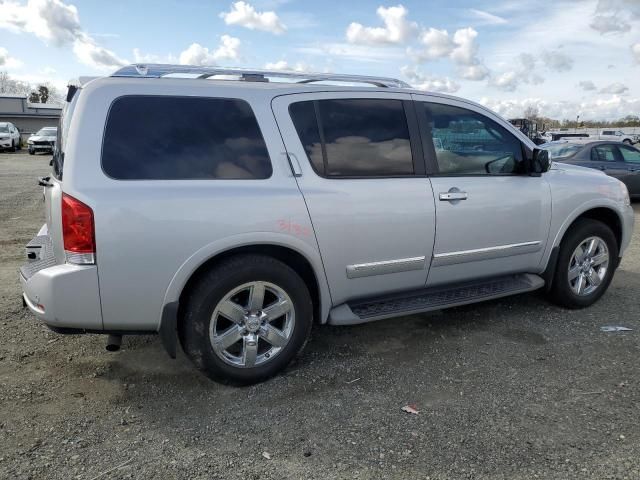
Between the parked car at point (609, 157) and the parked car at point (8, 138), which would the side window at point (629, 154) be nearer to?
the parked car at point (609, 157)

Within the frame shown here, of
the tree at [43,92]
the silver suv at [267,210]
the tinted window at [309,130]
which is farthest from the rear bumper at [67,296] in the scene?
the tree at [43,92]

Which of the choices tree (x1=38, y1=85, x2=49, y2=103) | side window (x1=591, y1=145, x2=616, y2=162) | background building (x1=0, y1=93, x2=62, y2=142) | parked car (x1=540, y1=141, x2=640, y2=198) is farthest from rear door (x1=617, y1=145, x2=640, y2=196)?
tree (x1=38, y1=85, x2=49, y2=103)

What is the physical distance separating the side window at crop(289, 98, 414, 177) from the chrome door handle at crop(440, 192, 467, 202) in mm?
301

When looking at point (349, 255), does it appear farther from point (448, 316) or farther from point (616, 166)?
point (616, 166)

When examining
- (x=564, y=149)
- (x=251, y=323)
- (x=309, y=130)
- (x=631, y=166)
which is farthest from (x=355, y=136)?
(x=631, y=166)

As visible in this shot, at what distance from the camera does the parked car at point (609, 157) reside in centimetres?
1092

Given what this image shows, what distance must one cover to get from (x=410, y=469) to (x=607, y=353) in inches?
84.4

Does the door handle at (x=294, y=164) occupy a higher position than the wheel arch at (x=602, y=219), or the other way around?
the door handle at (x=294, y=164)

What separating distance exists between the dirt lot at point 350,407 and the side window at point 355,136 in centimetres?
137

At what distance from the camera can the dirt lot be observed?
101 inches

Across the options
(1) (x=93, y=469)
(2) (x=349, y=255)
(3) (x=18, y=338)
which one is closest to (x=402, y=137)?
(2) (x=349, y=255)

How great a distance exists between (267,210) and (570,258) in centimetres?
293

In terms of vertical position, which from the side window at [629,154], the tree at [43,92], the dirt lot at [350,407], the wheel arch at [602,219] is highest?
the tree at [43,92]

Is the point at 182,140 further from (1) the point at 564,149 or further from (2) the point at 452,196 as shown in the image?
(1) the point at 564,149
